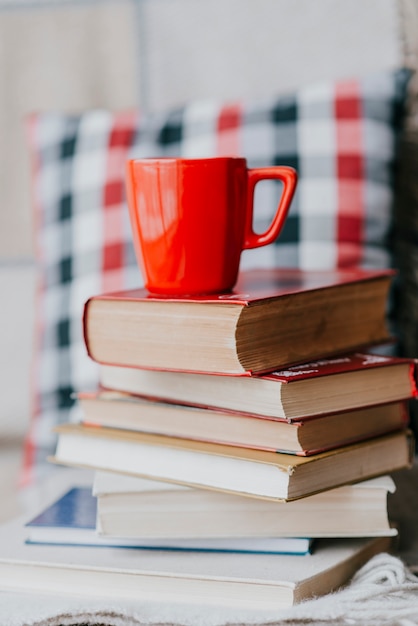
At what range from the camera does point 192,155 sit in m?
1.20

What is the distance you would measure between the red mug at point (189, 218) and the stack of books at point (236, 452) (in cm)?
3

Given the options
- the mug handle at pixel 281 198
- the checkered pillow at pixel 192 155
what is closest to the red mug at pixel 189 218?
the mug handle at pixel 281 198

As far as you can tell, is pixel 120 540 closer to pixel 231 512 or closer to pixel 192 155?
pixel 231 512

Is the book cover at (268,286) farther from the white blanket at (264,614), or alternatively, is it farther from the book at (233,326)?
the white blanket at (264,614)

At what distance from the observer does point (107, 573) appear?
734mm

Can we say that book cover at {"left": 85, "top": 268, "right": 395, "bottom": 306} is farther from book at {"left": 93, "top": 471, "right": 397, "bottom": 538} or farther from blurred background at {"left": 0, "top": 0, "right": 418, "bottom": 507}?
blurred background at {"left": 0, "top": 0, "right": 418, "bottom": 507}

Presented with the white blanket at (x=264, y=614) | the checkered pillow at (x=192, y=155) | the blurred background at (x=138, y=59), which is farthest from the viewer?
the blurred background at (x=138, y=59)

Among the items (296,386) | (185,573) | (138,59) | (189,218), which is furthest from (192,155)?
(185,573)

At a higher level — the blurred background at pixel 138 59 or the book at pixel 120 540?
the blurred background at pixel 138 59

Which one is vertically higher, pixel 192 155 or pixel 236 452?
pixel 192 155

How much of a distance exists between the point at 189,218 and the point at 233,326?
0.12 metres

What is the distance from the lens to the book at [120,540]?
75 cm

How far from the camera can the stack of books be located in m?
0.72

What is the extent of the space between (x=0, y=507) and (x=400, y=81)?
0.78m
